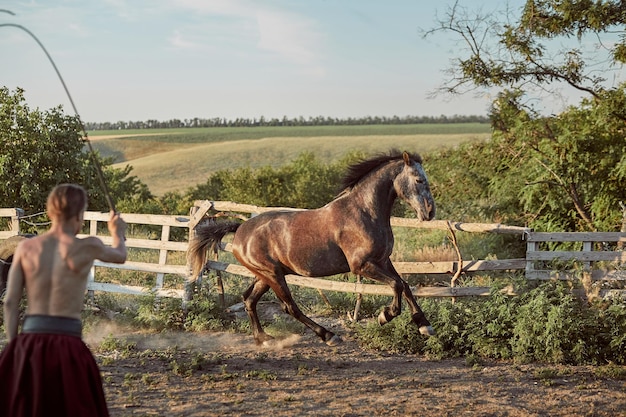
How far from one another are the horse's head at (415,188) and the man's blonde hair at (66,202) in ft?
13.3

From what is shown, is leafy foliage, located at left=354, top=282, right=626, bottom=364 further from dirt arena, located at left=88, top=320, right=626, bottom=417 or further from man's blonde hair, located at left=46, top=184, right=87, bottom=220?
man's blonde hair, located at left=46, top=184, right=87, bottom=220

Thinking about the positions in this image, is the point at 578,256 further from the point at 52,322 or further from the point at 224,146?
the point at 224,146

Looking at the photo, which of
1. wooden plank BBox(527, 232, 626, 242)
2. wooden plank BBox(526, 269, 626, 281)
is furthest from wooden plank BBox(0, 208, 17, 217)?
wooden plank BBox(526, 269, 626, 281)

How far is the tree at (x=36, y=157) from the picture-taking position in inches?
872

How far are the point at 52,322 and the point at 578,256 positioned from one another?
21.6ft

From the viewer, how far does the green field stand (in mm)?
63500

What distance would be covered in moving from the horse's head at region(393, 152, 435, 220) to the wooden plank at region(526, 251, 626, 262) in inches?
78.2

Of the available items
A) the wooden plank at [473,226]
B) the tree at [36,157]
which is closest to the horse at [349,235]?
the wooden plank at [473,226]

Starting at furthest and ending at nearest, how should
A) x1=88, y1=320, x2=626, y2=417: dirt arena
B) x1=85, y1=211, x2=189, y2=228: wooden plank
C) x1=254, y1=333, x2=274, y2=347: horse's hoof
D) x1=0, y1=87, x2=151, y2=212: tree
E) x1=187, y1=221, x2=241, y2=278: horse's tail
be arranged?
x1=0, y1=87, x2=151, y2=212: tree → x1=85, y1=211, x2=189, y2=228: wooden plank → x1=187, y1=221, x2=241, y2=278: horse's tail → x1=254, y1=333, x2=274, y2=347: horse's hoof → x1=88, y1=320, x2=626, y2=417: dirt arena

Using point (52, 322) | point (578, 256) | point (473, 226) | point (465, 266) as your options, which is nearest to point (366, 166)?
point (473, 226)

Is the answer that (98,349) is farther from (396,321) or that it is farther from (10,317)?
(10,317)

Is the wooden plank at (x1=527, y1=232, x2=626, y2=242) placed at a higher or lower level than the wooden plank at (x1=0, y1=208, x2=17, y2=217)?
higher

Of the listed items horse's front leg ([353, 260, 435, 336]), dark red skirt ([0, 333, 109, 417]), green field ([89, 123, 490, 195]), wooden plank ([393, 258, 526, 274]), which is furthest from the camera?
green field ([89, 123, 490, 195])

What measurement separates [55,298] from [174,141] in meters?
80.2
